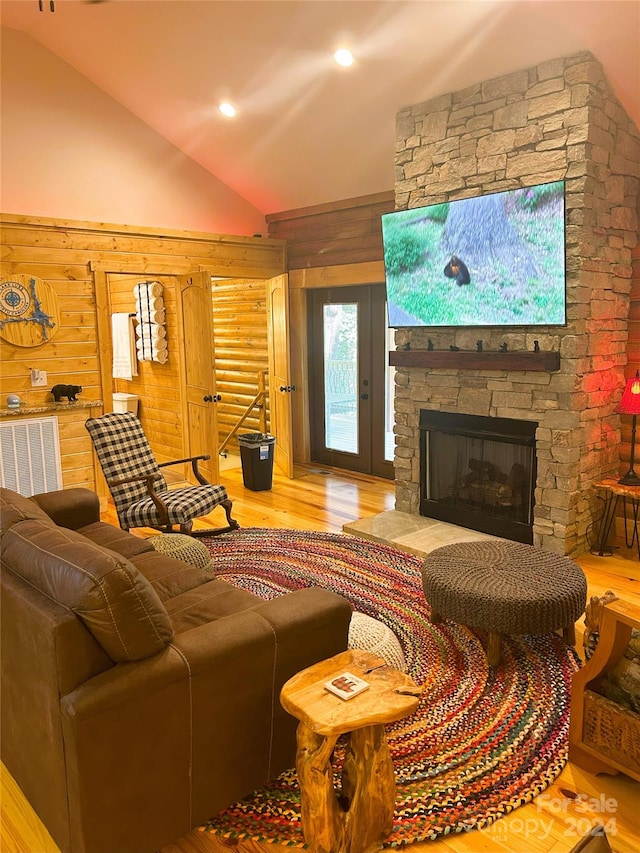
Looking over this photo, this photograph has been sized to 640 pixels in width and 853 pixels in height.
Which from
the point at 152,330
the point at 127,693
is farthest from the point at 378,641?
the point at 152,330

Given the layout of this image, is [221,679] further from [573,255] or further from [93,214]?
[93,214]

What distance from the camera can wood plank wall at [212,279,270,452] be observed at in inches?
306

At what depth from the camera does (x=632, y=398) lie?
4113mm

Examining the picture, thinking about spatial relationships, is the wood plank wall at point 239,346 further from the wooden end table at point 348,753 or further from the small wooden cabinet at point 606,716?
the wooden end table at point 348,753

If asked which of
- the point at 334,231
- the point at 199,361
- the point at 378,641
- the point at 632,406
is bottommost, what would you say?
the point at 378,641

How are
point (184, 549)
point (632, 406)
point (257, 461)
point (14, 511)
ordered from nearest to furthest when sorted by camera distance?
1. point (14, 511)
2. point (184, 549)
3. point (632, 406)
4. point (257, 461)

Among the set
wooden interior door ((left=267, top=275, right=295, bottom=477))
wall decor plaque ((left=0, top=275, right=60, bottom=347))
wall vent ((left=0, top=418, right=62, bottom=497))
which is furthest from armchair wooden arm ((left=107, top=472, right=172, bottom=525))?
wooden interior door ((left=267, top=275, right=295, bottom=477))

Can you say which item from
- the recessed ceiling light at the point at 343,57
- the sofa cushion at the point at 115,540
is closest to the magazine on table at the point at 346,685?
the sofa cushion at the point at 115,540

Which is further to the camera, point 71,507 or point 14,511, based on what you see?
point 71,507

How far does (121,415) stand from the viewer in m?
4.82

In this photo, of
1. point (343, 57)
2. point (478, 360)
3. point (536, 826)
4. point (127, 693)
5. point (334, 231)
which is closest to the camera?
point (127, 693)

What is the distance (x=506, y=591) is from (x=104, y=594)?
74.6 inches

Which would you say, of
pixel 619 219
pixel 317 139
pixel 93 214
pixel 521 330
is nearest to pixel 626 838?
pixel 521 330

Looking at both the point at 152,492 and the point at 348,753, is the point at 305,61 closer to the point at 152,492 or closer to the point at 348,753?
the point at 152,492
